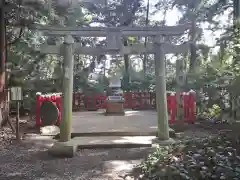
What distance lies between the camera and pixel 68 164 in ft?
19.4

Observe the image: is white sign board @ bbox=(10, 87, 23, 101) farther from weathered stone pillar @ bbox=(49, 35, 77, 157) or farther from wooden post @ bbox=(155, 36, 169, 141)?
wooden post @ bbox=(155, 36, 169, 141)

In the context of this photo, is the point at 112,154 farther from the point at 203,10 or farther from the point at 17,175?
the point at 203,10

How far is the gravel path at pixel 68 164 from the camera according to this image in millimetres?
5152

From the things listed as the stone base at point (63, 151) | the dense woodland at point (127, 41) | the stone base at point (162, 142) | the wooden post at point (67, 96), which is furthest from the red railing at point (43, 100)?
the stone base at point (162, 142)

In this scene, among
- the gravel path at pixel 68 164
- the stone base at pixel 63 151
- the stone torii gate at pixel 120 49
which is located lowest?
the gravel path at pixel 68 164

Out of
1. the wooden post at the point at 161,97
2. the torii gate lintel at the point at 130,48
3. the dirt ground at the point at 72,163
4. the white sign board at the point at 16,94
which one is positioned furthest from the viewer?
the white sign board at the point at 16,94

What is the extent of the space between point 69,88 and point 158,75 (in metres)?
2.21

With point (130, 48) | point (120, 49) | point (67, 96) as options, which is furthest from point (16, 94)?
point (130, 48)

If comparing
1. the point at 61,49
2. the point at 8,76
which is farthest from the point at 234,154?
the point at 8,76

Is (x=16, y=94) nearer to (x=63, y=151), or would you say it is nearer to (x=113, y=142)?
(x=63, y=151)

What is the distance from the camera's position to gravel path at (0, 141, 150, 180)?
5.15 metres

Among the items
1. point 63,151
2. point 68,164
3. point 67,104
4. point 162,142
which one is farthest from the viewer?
point 162,142

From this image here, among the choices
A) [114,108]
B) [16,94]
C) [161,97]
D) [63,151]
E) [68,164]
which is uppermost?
[16,94]

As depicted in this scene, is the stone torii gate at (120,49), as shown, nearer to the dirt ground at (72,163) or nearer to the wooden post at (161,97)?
the wooden post at (161,97)
